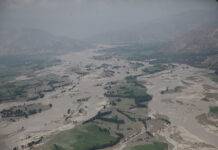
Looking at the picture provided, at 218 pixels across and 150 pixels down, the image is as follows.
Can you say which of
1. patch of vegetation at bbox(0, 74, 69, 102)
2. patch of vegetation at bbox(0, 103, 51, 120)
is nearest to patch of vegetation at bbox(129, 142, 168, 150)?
patch of vegetation at bbox(0, 103, 51, 120)

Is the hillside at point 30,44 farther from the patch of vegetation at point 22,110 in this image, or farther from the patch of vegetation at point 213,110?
the patch of vegetation at point 213,110

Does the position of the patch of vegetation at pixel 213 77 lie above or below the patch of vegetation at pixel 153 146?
above

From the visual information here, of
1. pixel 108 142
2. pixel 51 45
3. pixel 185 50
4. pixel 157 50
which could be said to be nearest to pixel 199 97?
pixel 108 142

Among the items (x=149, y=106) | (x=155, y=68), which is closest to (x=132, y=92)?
(x=149, y=106)

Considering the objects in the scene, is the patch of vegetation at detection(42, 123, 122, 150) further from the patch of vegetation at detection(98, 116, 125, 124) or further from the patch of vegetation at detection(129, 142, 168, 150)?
the patch of vegetation at detection(98, 116, 125, 124)

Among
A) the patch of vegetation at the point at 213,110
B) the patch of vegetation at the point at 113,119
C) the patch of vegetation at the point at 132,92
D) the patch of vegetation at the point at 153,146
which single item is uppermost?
the patch of vegetation at the point at 132,92

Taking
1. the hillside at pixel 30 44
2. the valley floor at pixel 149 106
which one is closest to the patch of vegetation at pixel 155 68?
the valley floor at pixel 149 106

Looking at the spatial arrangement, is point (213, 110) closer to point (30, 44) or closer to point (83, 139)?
point (83, 139)

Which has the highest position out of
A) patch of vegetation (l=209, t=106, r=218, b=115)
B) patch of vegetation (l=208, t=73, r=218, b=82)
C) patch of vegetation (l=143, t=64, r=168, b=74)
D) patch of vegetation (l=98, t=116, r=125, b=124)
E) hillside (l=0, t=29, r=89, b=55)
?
hillside (l=0, t=29, r=89, b=55)
